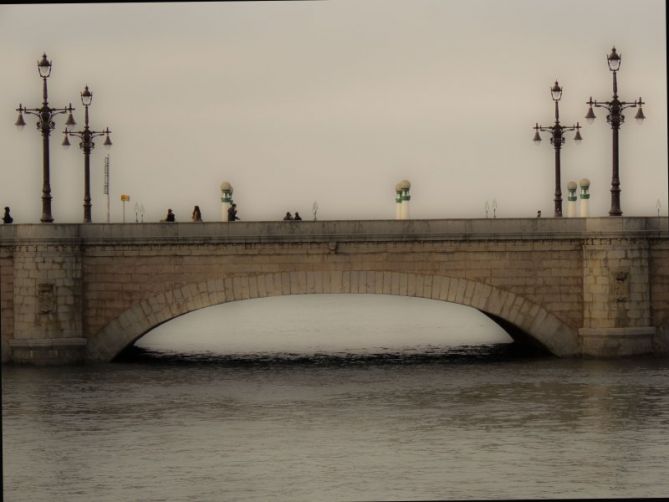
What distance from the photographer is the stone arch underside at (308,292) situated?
44.9m

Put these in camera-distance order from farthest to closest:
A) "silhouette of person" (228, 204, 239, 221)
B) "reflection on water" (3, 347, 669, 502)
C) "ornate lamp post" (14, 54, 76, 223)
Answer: "silhouette of person" (228, 204, 239, 221), "ornate lamp post" (14, 54, 76, 223), "reflection on water" (3, 347, 669, 502)

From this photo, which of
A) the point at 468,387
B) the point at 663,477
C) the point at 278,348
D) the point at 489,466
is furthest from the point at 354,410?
the point at 278,348

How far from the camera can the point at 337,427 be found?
112 feet

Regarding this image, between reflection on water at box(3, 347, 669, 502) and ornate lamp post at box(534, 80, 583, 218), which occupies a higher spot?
ornate lamp post at box(534, 80, 583, 218)

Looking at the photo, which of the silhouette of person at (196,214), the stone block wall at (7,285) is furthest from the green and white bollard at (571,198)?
the stone block wall at (7,285)

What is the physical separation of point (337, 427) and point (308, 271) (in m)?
11.4

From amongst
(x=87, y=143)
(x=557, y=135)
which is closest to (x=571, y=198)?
(x=557, y=135)

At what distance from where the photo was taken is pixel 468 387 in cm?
4084

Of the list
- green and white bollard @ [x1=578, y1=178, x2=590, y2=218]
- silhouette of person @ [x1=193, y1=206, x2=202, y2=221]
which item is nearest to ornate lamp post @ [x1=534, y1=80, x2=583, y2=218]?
green and white bollard @ [x1=578, y1=178, x2=590, y2=218]

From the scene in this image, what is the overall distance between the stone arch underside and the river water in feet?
3.67

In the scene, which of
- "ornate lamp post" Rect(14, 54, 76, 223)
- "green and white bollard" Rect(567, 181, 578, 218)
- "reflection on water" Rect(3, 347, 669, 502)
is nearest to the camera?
"reflection on water" Rect(3, 347, 669, 502)

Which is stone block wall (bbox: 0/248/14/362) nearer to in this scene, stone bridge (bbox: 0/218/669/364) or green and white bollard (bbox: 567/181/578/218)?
stone bridge (bbox: 0/218/669/364)

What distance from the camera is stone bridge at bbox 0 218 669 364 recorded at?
147 feet

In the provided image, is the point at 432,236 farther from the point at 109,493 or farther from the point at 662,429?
the point at 109,493
